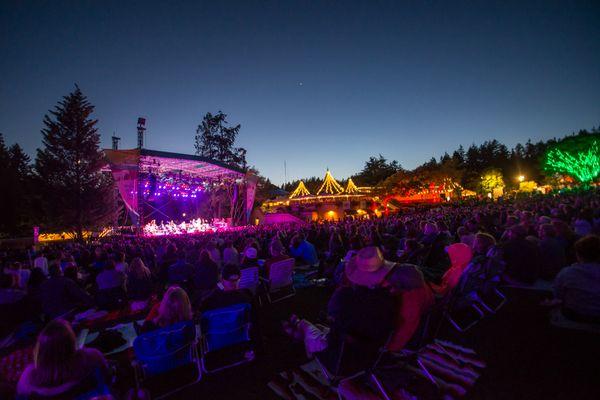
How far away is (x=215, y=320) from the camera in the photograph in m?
3.18

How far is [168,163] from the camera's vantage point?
1759cm

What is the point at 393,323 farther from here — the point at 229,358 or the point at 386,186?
the point at 386,186

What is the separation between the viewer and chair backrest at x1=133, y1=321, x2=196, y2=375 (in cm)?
269

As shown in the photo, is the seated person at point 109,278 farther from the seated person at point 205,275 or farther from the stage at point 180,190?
the stage at point 180,190

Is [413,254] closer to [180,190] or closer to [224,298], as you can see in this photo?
[224,298]

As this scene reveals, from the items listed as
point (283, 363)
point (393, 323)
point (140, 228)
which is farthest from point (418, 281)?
point (140, 228)

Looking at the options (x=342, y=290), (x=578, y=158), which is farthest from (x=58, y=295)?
(x=578, y=158)

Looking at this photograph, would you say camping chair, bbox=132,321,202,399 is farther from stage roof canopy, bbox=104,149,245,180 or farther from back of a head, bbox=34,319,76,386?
stage roof canopy, bbox=104,149,245,180

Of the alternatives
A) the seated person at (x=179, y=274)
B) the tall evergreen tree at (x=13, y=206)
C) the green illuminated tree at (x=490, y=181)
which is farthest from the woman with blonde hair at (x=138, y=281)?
the green illuminated tree at (x=490, y=181)

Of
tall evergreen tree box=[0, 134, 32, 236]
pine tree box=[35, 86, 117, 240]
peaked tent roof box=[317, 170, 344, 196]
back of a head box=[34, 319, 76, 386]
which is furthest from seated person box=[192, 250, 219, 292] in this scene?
peaked tent roof box=[317, 170, 344, 196]

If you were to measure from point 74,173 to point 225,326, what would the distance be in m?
26.7

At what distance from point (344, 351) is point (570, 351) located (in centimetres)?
275

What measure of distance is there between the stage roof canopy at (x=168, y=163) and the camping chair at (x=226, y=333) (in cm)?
1468

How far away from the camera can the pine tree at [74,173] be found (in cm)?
2255
